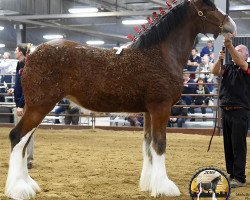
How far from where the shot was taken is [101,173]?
670cm

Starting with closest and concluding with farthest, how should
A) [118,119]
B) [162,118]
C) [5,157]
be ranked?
[162,118]
[5,157]
[118,119]

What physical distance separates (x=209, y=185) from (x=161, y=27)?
2.14m

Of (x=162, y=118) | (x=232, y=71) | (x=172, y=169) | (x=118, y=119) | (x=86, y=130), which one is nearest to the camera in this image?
(x=162, y=118)

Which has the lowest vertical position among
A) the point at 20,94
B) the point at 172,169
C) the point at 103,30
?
the point at 172,169

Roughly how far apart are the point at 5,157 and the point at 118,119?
25.4 feet

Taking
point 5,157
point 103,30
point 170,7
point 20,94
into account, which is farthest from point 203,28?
point 103,30

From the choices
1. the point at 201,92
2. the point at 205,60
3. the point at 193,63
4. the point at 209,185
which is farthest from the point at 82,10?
the point at 209,185

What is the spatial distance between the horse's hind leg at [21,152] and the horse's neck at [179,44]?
157 centimetres

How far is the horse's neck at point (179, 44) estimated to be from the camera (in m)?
5.41

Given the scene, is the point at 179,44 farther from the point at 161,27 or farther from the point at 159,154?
the point at 159,154

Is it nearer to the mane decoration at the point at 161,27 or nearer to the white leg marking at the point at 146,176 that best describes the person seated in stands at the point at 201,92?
the mane decoration at the point at 161,27

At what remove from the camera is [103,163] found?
304 inches

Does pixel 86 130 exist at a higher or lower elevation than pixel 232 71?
lower

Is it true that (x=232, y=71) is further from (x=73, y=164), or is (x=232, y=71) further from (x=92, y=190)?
(x=73, y=164)
